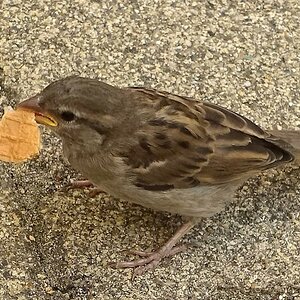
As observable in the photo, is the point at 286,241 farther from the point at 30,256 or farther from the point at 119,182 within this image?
the point at 30,256

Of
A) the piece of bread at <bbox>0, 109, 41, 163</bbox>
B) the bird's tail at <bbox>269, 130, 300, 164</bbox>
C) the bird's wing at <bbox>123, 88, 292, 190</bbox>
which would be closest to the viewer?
the bird's wing at <bbox>123, 88, 292, 190</bbox>

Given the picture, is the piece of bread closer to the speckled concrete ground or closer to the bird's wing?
the speckled concrete ground

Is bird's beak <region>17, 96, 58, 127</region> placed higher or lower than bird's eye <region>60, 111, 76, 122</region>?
higher

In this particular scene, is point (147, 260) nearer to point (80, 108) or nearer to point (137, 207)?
point (137, 207)

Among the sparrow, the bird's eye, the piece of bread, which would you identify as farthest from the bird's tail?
the piece of bread

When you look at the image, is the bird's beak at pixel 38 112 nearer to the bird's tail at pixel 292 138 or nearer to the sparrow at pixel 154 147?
the sparrow at pixel 154 147

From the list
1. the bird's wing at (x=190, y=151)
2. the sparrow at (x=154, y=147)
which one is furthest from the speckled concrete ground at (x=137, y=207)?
the bird's wing at (x=190, y=151)

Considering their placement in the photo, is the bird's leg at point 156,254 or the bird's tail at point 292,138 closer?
the bird's leg at point 156,254
